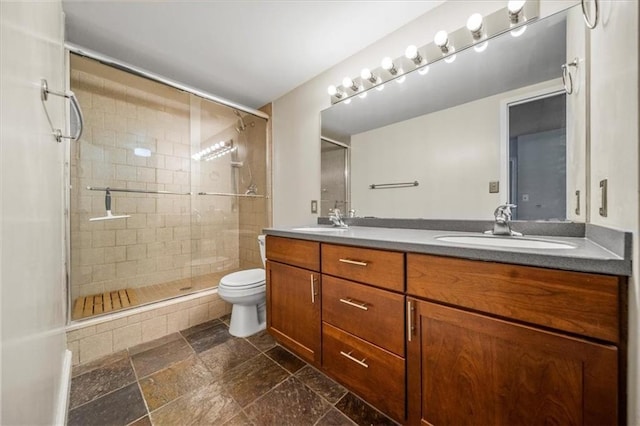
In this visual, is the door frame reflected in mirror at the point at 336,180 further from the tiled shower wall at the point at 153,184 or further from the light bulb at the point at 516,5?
the light bulb at the point at 516,5

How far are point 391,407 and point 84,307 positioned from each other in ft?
7.41

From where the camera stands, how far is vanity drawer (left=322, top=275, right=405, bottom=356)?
3.12ft

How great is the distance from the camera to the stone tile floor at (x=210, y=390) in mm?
1087

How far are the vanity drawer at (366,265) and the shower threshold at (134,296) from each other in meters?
1.61

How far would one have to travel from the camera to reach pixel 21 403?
1.70ft

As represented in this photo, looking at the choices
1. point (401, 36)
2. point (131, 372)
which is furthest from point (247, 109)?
point (131, 372)

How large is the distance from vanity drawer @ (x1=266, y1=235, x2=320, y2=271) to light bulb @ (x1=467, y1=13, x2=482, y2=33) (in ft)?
4.64

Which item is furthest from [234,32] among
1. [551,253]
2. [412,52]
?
[551,253]

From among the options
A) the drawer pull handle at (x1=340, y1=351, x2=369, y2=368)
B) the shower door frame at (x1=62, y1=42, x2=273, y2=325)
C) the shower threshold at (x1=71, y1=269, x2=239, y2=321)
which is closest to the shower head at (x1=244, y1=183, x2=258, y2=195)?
the shower door frame at (x1=62, y1=42, x2=273, y2=325)

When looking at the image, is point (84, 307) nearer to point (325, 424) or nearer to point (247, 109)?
point (325, 424)

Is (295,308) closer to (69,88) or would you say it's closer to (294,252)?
(294,252)

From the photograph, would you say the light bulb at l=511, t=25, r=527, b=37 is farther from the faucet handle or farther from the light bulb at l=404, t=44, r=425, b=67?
the faucet handle

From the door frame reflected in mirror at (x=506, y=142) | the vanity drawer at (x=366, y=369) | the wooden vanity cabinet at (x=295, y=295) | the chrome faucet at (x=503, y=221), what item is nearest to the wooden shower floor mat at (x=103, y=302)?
the wooden vanity cabinet at (x=295, y=295)

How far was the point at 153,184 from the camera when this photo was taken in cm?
246
